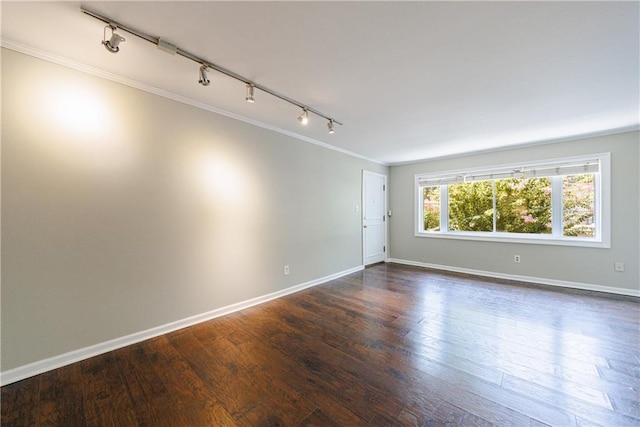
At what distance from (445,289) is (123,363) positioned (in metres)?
3.95

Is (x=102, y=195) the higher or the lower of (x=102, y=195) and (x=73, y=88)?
the lower

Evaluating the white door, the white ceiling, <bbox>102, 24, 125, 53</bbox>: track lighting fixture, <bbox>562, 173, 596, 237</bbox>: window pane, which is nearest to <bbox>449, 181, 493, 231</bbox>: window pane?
<bbox>562, 173, 596, 237</bbox>: window pane

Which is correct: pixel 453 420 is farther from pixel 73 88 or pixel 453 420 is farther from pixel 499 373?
pixel 73 88

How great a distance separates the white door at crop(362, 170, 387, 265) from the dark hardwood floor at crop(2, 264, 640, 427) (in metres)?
2.26

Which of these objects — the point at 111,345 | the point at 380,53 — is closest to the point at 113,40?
the point at 380,53

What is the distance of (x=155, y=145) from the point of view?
91.8 inches

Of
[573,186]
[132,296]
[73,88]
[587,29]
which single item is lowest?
[132,296]

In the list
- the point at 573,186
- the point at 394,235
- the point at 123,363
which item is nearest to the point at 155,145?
the point at 123,363

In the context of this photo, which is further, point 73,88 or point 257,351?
point 257,351

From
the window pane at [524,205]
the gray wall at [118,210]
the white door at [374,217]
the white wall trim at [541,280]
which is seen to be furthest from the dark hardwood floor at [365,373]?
the white door at [374,217]

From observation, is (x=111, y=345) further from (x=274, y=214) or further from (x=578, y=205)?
(x=578, y=205)

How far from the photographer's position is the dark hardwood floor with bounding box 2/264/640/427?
1.42m

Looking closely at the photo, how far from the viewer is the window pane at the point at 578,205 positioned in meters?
3.66

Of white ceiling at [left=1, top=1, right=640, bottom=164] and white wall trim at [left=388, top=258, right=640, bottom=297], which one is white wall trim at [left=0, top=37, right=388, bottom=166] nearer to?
white ceiling at [left=1, top=1, right=640, bottom=164]
